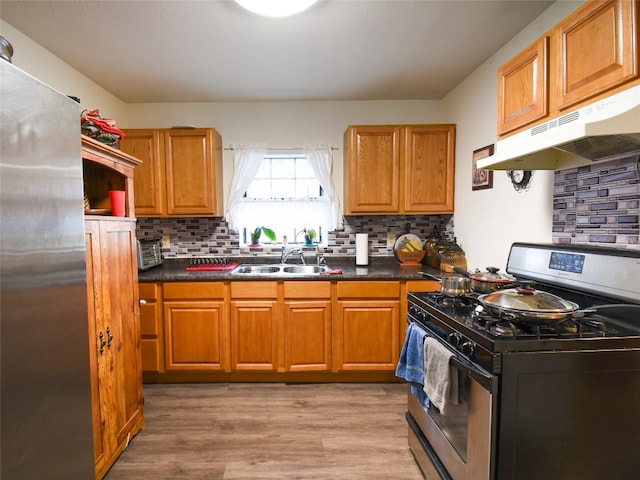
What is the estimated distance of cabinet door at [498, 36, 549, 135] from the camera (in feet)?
4.46

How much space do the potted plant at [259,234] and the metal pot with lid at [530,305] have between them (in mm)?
2254

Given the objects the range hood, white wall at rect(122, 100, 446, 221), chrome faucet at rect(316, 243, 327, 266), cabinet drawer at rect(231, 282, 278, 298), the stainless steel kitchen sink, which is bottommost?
cabinet drawer at rect(231, 282, 278, 298)

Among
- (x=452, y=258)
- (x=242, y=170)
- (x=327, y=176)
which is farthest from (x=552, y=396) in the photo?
(x=242, y=170)

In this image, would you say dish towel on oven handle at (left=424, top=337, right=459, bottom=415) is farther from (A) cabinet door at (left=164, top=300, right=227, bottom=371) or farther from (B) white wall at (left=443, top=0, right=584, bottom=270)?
(A) cabinet door at (left=164, top=300, right=227, bottom=371)

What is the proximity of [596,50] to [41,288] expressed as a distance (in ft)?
6.34

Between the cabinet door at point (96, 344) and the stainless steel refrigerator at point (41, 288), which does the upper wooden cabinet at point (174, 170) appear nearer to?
the cabinet door at point (96, 344)

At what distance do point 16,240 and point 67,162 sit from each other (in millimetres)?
342

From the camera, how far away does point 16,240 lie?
0.85 m

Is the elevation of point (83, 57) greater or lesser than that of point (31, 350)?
greater

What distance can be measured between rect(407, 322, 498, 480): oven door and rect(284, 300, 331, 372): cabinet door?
1053mm

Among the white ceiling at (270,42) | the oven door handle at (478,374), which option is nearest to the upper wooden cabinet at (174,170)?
the white ceiling at (270,42)

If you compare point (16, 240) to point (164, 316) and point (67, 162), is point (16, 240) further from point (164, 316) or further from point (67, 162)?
point (164, 316)

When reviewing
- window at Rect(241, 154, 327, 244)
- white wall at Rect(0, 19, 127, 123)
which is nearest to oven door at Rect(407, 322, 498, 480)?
window at Rect(241, 154, 327, 244)

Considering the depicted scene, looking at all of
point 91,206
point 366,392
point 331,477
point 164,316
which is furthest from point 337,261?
point 91,206
